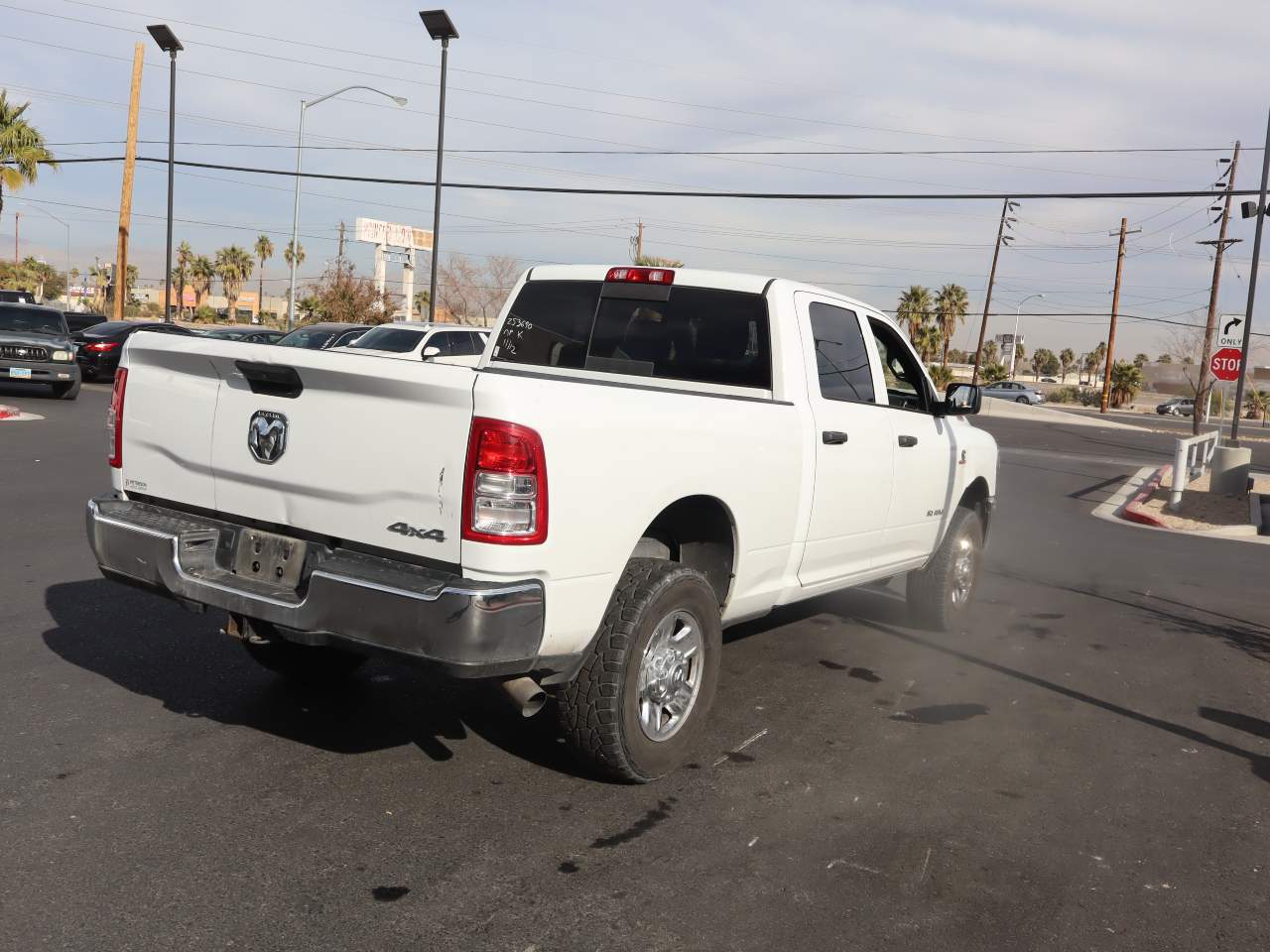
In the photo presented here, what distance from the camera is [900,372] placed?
6.86 meters

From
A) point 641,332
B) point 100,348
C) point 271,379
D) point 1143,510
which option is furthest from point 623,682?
point 100,348

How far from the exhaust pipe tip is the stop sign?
20.1 meters

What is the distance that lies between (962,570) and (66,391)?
20386 millimetres

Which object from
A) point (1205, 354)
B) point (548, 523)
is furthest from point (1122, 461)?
point (548, 523)

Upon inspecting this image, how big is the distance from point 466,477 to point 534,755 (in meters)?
1.62

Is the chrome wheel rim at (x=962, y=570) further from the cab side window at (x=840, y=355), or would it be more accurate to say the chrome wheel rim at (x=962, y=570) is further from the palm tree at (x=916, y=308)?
the palm tree at (x=916, y=308)

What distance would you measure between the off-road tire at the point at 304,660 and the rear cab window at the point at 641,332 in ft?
5.68

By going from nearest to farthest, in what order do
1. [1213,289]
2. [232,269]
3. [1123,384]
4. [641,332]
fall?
[641,332] → [1213,289] → [1123,384] → [232,269]

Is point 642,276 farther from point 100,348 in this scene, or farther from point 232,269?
point 232,269

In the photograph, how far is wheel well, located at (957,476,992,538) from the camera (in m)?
7.65

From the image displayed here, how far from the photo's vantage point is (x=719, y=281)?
5547mm

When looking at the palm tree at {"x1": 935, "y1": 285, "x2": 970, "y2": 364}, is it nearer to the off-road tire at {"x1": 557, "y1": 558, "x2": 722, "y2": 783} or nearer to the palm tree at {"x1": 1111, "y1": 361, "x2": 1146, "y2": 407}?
the palm tree at {"x1": 1111, "y1": 361, "x2": 1146, "y2": 407}

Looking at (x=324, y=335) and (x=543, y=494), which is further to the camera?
(x=324, y=335)

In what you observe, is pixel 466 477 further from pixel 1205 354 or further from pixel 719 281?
pixel 1205 354
